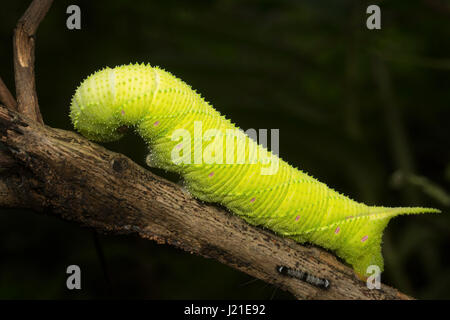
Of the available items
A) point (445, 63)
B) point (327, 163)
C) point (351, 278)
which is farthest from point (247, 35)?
point (351, 278)

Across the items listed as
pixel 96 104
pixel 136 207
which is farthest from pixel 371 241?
pixel 96 104

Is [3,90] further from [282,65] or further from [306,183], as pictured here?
[282,65]

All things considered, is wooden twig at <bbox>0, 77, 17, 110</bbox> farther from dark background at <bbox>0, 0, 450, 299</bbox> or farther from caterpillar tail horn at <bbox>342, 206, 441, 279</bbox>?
caterpillar tail horn at <bbox>342, 206, 441, 279</bbox>

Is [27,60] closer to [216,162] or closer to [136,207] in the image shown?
[136,207]

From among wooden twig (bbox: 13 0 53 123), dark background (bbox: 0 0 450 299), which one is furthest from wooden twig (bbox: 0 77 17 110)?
dark background (bbox: 0 0 450 299)

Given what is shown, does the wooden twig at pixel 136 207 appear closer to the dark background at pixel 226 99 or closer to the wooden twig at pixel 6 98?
the wooden twig at pixel 6 98
